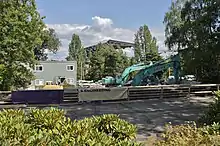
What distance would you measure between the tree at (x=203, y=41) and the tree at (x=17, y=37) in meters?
10.3

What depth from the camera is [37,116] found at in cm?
511

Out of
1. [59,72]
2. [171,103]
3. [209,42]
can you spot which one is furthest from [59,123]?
[59,72]

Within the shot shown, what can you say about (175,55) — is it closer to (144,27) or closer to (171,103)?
(171,103)

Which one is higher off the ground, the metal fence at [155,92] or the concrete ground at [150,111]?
the metal fence at [155,92]

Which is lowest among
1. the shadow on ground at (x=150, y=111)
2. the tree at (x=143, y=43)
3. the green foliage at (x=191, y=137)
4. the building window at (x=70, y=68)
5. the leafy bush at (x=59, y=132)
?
the shadow on ground at (x=150, y=111)

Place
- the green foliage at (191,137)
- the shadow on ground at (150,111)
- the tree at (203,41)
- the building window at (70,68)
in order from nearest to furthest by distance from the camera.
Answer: the green foliage at (191,137) → the shadow on ground at (150,111) → the tree at (203,41) → the building window at (70,68)

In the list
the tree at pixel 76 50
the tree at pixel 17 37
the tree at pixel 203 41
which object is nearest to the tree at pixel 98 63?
the tree at pixel 76 50

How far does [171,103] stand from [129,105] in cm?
216

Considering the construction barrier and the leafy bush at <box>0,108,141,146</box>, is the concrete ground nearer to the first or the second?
the construction barrier

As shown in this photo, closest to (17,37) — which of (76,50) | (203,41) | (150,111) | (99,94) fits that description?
(99,94)

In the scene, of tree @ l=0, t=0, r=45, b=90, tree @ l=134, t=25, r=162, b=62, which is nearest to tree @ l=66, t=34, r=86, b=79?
tree @ l=134, t=25, r=162, b=62

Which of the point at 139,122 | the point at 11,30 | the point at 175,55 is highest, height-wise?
the point at 11,30

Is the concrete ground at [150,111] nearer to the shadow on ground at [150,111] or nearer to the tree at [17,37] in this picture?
the shadow on ground at [150,111]

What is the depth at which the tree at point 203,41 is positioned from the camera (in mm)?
16078
